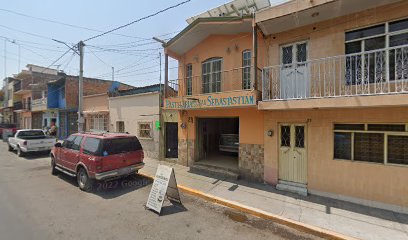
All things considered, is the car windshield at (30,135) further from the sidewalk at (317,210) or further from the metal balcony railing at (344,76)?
the metal balcony railing at (344,76)

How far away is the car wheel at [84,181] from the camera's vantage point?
6.89 m

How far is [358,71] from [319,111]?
1555 millimetres

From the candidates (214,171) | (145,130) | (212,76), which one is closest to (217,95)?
(212,76)

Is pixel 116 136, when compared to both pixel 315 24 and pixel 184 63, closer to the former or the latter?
pixel 184 63

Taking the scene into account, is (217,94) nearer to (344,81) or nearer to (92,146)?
(344,81)

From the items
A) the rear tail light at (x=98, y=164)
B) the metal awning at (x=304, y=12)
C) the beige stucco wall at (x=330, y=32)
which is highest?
the metal awning at (x=304, y=12)

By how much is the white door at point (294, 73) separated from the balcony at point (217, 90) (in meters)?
0.96

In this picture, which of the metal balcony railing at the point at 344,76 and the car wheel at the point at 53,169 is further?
the car wheel at the point at 53,169

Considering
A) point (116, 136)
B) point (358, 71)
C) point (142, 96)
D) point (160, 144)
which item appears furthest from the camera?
point (142, 96)

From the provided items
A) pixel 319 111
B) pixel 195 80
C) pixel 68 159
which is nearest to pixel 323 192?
pixel 319 111

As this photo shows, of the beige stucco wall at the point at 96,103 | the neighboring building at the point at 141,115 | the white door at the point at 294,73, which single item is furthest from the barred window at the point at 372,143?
the beige stucco wall at the point at 96,103

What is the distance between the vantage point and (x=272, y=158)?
24.6ft

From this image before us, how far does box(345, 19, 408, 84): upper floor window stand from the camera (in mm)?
5453

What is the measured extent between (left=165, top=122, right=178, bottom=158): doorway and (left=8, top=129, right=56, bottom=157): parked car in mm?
8709
